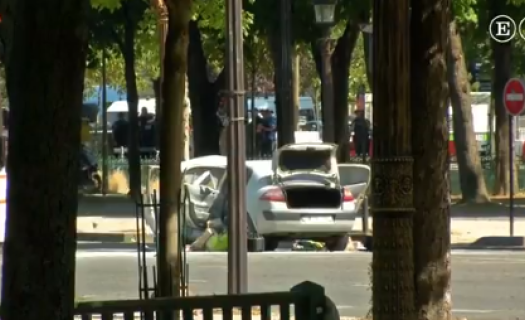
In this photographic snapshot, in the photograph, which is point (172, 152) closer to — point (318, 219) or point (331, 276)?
point (331, 276)

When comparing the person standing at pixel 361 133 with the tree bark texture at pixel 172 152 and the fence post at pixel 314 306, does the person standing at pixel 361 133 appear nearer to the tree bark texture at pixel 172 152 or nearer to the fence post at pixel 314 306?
the tree bark texture at pixel 172 152

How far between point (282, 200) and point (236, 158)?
858 cm

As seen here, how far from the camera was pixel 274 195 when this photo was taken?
19375mm

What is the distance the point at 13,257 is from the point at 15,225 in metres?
0.12

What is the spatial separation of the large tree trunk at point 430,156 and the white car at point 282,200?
35.7 feet

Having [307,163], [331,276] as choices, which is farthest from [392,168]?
[307,163]

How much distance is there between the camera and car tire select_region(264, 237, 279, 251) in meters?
19.9

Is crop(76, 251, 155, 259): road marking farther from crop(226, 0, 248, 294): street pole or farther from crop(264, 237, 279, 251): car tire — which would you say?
crop(226, 0, 248, 294): street pole

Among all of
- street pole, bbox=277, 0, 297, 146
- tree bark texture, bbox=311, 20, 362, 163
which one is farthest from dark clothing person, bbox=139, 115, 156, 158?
street pole, bbox=277, 0, 297, 146

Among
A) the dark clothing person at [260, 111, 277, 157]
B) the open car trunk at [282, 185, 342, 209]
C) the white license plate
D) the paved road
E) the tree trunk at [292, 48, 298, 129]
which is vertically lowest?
the paved road

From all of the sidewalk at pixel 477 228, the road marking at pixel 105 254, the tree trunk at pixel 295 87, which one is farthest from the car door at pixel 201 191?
the tree trunk at pixel 295 87

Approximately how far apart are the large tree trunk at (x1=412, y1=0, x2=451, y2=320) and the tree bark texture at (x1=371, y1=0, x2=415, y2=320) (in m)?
1.64

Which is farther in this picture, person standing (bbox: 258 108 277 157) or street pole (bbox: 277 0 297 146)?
person standing (bbox: 258 108 277 157)

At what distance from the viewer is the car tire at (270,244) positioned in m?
19.9
